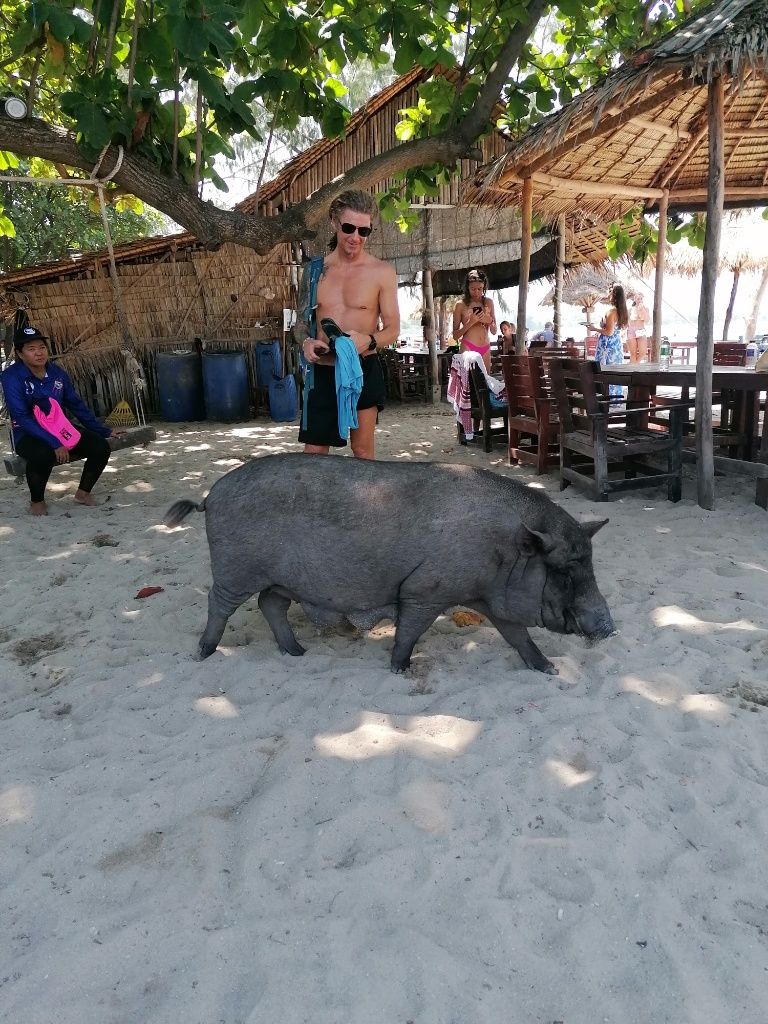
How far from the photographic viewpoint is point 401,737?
2438 millimetres

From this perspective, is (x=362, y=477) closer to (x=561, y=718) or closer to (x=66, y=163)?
(x=561, y=718)

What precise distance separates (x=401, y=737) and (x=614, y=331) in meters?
8.14

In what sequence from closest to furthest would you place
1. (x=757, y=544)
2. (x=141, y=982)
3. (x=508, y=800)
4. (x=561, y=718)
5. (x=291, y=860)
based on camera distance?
(x=141, y=982)
(x=291, y=860)
(x=508, y=800)
(x=561, y=718)
(x=757, y=544)

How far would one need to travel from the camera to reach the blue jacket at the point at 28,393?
5.52 metres

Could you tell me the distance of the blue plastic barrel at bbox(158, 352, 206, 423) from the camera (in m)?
11.1

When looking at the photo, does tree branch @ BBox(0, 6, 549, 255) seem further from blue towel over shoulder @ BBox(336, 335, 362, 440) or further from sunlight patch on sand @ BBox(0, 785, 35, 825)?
sunlight patch on sand @ BBox(0, 785, 35, 825)

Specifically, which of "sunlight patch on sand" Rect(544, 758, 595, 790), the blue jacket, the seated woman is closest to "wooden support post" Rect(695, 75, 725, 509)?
"sunlight patch on sand" Rect(544, 758, 595, 790)

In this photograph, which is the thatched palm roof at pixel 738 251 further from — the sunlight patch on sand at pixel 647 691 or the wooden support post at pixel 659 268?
the sunlight patch on sand at pixel 647 691

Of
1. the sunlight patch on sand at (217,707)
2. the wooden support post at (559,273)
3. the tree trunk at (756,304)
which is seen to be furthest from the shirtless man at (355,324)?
the tree trunk at (756,304)

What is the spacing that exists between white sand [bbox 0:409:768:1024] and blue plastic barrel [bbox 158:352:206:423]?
26.3ft

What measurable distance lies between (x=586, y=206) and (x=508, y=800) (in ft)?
31.9

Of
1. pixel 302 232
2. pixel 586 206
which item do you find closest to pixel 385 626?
pixel 302 232

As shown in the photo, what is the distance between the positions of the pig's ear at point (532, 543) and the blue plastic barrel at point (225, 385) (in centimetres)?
899

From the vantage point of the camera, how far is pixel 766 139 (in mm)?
7246
